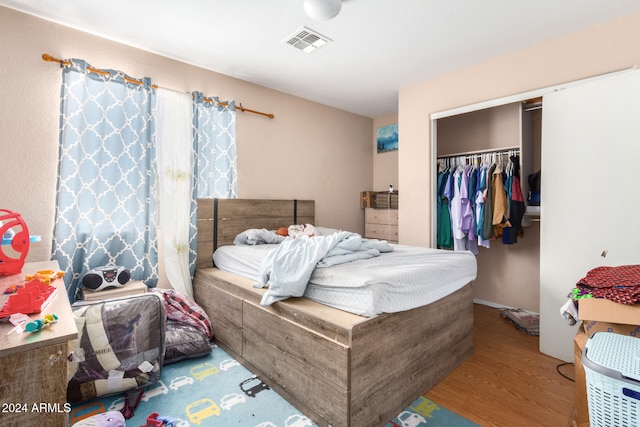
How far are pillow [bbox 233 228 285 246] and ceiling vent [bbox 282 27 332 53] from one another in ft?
5.81

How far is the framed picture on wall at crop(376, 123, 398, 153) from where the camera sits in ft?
15.5

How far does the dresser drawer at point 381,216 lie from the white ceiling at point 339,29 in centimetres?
172

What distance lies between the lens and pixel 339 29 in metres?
2.50

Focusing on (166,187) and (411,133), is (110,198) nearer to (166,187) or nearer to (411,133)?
(166,187)

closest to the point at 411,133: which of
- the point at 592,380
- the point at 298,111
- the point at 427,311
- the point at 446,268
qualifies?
the point at 298,111

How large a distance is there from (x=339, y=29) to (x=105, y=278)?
2.70 meters

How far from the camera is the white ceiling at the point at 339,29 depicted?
2201 millimetres

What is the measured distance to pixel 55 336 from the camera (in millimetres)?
850

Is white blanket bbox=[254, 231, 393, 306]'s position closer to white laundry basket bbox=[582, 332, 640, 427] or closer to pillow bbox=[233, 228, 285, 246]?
pillow bbox=[233, 228, 285, 246]

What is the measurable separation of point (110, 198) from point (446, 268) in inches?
107

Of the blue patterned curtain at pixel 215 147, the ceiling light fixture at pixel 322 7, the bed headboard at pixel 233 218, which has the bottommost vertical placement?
the bed headboard at pixel 233 218

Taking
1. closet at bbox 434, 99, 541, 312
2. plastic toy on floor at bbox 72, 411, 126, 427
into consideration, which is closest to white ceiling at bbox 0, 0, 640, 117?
closet at bbox 434, 99, 541, 312

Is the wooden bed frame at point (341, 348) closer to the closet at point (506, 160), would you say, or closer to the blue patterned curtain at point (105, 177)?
the blue patterned curtain at point (105, 177)

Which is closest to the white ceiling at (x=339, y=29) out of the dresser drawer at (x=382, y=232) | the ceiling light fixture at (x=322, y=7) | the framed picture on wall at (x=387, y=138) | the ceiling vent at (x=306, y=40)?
the ceiling vent at (x=306, y=40)
